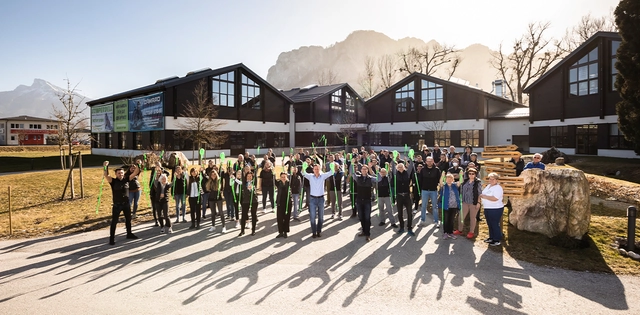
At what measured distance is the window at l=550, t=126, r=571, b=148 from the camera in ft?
97.2

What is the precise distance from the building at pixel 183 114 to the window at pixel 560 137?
92.5ft

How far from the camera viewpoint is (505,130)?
124 feet

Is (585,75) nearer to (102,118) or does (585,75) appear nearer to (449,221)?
(449,221)

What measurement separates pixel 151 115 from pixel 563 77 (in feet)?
123

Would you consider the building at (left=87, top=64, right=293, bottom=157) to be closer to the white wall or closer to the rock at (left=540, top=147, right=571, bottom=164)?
the white wall

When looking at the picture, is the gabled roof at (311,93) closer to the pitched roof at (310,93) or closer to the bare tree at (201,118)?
the pitched roof at (310,93)

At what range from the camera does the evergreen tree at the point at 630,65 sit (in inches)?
726

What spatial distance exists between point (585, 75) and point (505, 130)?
10425 millimetres

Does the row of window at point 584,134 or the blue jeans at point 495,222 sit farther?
the row of window at point 584,134

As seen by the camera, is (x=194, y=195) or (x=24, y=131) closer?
(x=194, y=195)

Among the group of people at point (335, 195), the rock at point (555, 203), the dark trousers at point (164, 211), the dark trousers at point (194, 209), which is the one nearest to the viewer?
the rock at point (555, 203)

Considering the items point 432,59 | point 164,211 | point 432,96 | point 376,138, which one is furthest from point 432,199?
point 432,59

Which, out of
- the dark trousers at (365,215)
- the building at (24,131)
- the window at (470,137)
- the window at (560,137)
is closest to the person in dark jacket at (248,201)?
the dark trousers at (365,215)

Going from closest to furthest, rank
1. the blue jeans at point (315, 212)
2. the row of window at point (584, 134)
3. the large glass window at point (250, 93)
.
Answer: the blue jeans at point (315, 212) < the row of window at point (584, 134) < the large glass window at point (250, 93)
